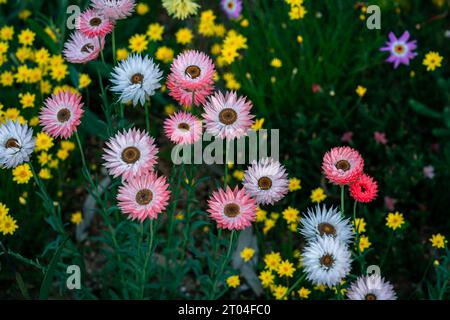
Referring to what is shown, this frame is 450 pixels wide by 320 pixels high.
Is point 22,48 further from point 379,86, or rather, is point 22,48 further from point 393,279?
point 393,279

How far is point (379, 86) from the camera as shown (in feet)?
9.57

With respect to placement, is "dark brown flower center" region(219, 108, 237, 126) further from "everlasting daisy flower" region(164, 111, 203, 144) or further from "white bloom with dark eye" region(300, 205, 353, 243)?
"white bloom with dark eye" region(300, 205, 353, 243)

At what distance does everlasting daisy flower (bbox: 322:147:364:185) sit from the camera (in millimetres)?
1620

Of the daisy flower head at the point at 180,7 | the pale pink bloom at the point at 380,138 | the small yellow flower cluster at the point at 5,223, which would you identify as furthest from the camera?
the pale pink bloom at the point at 380,138

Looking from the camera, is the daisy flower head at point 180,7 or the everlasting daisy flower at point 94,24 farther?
the daisy flower head at point 180,7

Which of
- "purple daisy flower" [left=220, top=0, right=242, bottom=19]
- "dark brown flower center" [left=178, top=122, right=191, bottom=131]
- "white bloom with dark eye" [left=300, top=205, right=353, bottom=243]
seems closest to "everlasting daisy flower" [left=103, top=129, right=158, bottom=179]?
"dark brown flower center" [left=178, top=122, right=191, bottom=131]

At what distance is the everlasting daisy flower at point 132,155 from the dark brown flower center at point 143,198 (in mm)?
54

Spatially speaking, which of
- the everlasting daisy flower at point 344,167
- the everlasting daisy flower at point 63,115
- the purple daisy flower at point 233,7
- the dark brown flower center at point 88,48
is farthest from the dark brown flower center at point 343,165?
the purple daisy flower at point 233,7

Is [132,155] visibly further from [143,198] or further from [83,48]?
[83,48]

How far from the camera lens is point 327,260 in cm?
157

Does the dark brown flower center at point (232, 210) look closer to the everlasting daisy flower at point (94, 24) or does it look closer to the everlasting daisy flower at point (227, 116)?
the everlasting daisy flower at point (227, 116)

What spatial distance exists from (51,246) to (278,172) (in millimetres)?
855

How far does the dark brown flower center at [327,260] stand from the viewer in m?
1.56
